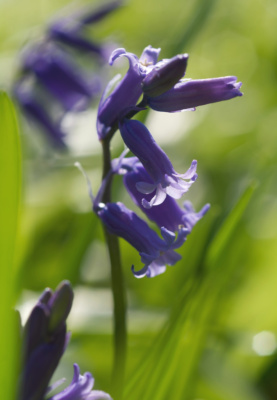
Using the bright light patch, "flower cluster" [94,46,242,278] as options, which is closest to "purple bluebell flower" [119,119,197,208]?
"flower cluster" [94,46,242,278]

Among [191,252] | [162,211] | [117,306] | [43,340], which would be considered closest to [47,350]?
[43,340]

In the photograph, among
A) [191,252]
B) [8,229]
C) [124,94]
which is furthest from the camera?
[191,252]

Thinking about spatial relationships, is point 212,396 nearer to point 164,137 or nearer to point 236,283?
point 236,283

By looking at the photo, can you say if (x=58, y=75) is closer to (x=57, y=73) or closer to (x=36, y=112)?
(x=57, y=73)

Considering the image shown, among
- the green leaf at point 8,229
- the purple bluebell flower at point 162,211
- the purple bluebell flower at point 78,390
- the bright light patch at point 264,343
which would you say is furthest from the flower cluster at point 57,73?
the purple bluebell flower at point 78,390

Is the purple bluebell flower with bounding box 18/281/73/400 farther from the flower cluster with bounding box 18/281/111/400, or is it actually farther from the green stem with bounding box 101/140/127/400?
the green stem with bounding box 101/140/127/400

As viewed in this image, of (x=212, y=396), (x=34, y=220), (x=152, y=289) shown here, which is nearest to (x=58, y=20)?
(x=34, y=220)

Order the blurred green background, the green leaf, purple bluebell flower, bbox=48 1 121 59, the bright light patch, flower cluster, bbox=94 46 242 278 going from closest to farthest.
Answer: the green leaf → flower cluster, bbox=94 46 242 278 → the blurred green background → the bright light patch → purple bluebell flower, bbox=48 1 121 59
